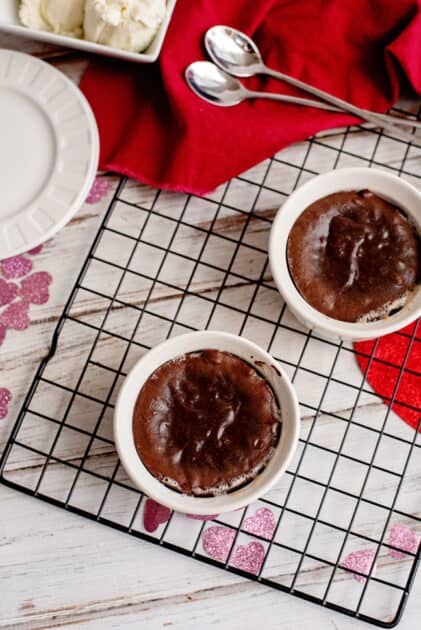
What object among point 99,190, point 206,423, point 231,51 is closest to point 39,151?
point 99,190

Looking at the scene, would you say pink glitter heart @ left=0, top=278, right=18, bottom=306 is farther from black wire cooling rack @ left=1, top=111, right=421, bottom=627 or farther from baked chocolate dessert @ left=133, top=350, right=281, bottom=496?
baked chocolate dessert @ left=133, top=350, right=281, bottom=496

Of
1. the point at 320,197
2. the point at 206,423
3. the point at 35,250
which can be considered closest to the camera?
the point at 206,423

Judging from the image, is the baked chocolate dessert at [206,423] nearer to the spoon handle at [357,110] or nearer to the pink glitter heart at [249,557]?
the pink glitter heart at [249,557]

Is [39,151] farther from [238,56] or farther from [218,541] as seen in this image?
[218,541]

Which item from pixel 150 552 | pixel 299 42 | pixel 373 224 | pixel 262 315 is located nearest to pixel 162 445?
pixel 150 552

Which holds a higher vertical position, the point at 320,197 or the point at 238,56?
the point at 238,56
